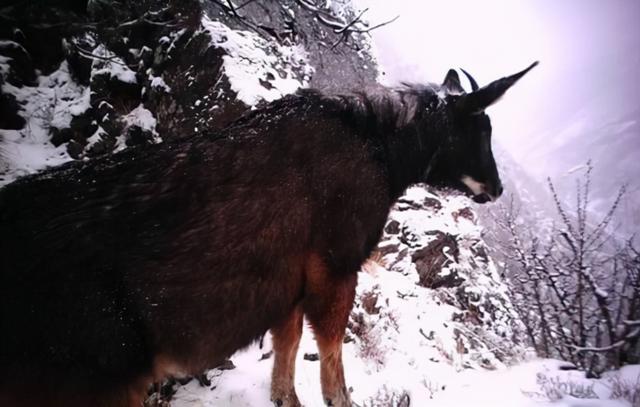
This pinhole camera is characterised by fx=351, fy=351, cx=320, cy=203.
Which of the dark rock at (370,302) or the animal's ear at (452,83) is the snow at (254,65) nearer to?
the animal's ear at (452,83)

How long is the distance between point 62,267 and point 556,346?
4.54 m

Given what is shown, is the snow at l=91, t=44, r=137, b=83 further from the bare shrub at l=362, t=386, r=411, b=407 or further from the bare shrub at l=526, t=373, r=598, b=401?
the bare shrub at l=526, t=373, r=598, b=401

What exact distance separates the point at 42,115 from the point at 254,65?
14.2 ft

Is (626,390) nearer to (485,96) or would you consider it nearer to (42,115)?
(485,96)

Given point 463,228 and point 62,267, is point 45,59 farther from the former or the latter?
point 463,228

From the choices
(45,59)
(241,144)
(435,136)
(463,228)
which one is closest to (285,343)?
(241,144)

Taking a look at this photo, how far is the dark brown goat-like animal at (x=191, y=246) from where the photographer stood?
1.63 meters

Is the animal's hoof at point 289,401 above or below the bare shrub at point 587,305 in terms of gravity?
below

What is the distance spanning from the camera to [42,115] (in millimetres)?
6914

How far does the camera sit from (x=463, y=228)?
8.78 m

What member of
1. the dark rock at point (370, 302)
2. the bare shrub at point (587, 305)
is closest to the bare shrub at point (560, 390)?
the bare shrub at point (587, 305)

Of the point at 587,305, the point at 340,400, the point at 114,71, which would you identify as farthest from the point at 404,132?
the point at 114,71

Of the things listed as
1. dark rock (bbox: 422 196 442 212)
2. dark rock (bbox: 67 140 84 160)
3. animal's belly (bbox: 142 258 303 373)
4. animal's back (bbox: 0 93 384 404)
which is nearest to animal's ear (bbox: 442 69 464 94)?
animal's back (bbox: 0 93 384 404)

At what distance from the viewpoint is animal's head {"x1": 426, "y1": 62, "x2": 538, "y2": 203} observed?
314 centimetres
